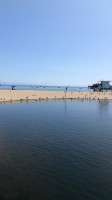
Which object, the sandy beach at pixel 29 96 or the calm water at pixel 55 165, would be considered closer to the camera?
the calm water at pixel 55 165

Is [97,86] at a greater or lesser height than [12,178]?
greater

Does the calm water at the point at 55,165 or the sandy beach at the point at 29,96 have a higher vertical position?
the sandy beach at the point at 29,96

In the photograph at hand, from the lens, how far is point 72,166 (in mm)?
14398

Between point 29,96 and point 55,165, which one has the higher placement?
point 29,96

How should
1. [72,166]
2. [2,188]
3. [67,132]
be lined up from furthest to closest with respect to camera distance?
[67,132], [72,166], [2,188]

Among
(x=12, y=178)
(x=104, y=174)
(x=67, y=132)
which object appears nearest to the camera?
(x=12, y=178)

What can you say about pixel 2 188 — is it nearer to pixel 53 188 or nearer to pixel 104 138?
pixel 53 188

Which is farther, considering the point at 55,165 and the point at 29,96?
the point at 29,96

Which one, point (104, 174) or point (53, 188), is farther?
point (104, 174)

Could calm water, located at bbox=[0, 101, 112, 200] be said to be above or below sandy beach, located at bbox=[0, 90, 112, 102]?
below

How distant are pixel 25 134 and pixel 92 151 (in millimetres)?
9479

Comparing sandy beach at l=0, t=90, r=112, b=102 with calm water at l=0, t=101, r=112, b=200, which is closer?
calm water at l=0, t=101, r=112, b=200

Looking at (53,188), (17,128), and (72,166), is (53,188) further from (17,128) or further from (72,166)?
(17,128)

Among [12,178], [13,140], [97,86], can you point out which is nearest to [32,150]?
[13,140]
